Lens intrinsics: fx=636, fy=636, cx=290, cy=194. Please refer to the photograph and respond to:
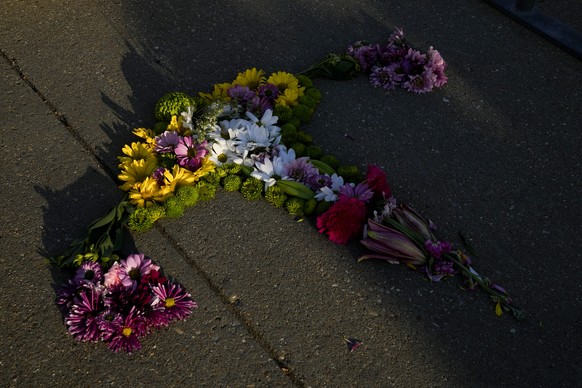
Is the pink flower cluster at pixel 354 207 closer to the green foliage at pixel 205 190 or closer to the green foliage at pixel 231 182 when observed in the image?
the green foliage at pixel 231 182

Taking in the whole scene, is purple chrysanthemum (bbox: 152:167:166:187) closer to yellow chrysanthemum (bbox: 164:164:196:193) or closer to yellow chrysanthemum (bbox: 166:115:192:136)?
yellow chrysanthemum (bbox: 164:164:196:193)

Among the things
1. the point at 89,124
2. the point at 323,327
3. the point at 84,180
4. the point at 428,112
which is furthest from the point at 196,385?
the point at 428,112

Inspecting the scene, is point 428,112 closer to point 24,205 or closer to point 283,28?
point 283,28

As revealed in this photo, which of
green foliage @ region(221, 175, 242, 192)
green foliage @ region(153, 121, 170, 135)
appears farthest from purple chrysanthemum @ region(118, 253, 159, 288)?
green foliage @ region(153, 121, 170, 135)

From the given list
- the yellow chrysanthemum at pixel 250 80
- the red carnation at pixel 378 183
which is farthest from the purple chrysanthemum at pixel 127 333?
the yellow chrysanthemum at pixel 250 80

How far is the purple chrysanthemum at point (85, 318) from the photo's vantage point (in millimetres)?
2875

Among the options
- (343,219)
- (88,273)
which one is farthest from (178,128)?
(343,219)

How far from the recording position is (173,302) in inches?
118

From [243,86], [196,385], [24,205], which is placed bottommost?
[196,385]

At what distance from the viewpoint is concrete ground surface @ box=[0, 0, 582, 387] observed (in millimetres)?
2900

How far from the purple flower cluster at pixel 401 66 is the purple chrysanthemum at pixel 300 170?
3.48ft

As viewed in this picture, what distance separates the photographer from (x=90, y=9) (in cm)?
464

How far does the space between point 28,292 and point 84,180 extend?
0.73 meters

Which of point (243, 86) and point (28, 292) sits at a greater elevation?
point (243, 86)
